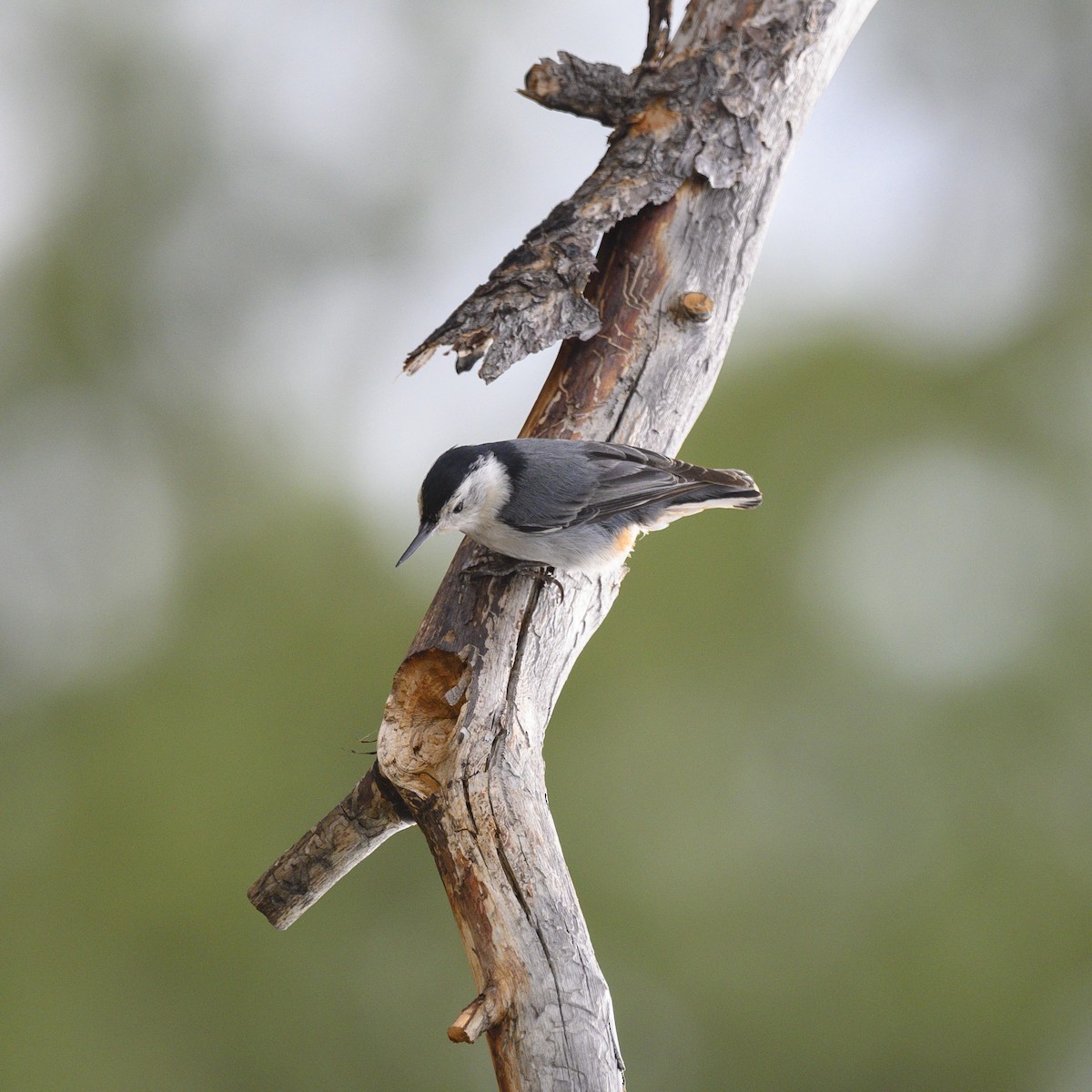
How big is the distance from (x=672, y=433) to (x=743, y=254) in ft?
0.96

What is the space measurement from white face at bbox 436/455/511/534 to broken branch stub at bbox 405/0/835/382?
0.19 m

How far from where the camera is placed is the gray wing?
1.42 m

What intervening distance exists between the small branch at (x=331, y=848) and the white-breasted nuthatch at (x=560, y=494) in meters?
0.31

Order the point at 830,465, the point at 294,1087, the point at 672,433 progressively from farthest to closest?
1. the point at 830,465
2. the point at 294,1087
3. the point at 672,433

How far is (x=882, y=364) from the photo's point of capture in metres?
2.75

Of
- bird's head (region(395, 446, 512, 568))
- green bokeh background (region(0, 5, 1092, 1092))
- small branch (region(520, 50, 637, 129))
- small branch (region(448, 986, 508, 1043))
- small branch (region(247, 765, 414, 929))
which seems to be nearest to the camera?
small branch (region(448, 986, 508, 1043))

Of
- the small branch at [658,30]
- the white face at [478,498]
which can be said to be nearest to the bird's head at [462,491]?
the white face at [478,498]

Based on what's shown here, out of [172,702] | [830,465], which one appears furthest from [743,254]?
[172,702]

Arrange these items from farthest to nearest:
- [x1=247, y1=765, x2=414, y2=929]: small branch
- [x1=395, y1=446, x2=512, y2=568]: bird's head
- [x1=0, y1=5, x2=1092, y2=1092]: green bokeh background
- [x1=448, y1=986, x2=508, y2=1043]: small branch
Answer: [x1=0, y1=5, x2=1092, y2=1092]: green bokeh background, [x1=395, y1=446, x2=512, y2=568]: bird's head, [x1=247, y1=765, x2=414, y2=929]: small branch, [x1=448, y1=986, x2=508, y2=1043]: small branch

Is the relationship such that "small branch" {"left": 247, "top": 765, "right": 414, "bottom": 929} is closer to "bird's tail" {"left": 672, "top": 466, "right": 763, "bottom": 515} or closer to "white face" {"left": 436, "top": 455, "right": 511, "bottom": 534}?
"white face" {"left": 436, "top": 455, "right": 511, "bottom": 534}

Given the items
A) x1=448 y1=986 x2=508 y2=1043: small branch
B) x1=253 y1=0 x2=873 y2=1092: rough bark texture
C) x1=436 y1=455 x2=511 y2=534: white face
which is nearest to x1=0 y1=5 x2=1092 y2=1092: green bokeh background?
x1=253 y1=0 x2=873 y2=1092: rough bark texture

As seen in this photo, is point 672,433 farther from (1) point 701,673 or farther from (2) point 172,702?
(2) point 172,702

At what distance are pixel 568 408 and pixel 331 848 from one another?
70 cm


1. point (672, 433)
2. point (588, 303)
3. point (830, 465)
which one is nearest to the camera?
point (588, 303)
